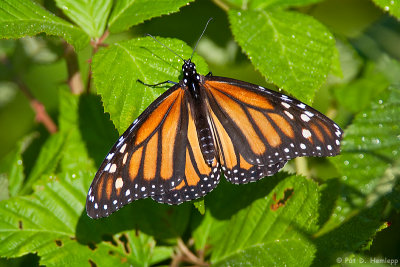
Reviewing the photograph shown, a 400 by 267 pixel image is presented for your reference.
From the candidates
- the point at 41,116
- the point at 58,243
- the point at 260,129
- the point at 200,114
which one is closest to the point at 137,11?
the point at 200,114

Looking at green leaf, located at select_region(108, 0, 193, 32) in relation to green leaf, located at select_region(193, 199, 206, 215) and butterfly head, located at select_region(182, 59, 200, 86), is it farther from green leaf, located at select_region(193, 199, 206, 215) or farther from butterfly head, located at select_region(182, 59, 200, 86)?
green leaf, located at select_region(193, 199, 206, 215)

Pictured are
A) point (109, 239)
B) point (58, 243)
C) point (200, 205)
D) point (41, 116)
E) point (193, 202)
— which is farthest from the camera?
point (41, 116)

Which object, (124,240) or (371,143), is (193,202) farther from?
(371,143)

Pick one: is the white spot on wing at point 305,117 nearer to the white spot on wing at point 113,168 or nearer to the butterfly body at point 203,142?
the butterfly body at point 203,142

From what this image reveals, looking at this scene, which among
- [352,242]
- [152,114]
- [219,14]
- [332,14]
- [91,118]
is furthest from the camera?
[332,14]

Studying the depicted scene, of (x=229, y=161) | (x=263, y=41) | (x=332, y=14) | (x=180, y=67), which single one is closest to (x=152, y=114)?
(x=180, y=67)

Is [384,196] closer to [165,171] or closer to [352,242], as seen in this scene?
[352,242]

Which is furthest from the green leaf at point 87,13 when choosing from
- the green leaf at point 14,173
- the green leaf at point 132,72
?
the green leaf at point 14,173
